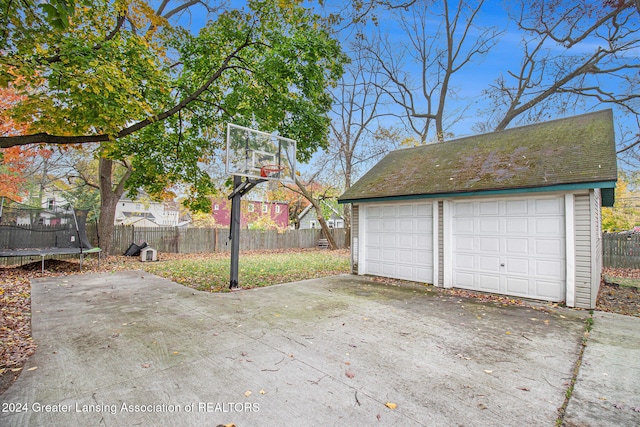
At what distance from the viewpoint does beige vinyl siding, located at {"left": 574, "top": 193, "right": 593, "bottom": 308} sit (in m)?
5.58

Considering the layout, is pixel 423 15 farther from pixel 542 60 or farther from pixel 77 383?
pixel 77 383

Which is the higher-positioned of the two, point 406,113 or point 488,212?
point 406,113

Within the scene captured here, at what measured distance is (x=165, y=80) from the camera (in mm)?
7184

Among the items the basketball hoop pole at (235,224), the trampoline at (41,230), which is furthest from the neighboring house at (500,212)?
the trampoline at (41,230)

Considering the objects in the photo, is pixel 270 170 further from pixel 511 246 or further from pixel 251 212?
pixel 251 212

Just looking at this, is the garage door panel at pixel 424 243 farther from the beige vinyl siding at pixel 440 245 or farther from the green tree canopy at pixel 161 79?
the green tree canopy at pixel 161 79

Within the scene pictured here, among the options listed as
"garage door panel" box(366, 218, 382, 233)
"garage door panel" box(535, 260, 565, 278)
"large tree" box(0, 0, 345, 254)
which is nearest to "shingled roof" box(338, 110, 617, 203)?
"garage door panel" box(366, 218, 382, 233)

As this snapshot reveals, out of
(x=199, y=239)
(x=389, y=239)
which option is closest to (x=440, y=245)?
(x=389, y=239)

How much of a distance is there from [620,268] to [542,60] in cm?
1074

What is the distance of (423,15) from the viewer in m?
16.8

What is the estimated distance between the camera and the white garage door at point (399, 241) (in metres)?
7.89

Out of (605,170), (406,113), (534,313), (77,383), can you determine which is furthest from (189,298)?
(406,113)

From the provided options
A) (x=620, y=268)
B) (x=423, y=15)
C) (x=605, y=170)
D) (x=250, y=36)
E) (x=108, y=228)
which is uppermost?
(x=423, y=15)

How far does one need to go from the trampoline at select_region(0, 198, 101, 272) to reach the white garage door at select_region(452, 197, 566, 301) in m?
10.8
